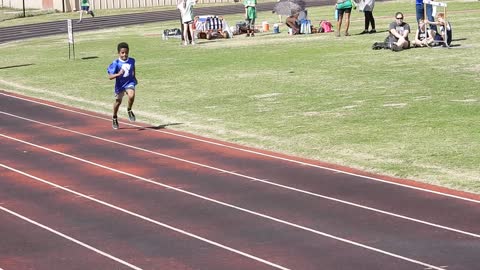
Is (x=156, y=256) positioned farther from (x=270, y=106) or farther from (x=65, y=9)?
(x=65, y=9)

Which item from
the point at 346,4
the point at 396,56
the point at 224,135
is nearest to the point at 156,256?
the point at 224,135

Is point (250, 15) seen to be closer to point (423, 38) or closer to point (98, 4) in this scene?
point (423, 38)

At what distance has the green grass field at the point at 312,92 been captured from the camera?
18.9 m

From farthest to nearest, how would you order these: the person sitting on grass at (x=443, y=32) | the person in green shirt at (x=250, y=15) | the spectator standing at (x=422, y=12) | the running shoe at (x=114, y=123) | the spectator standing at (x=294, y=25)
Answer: the person in green shirt at (x=250, y=15) → the spectator standing at (x=294, y=25) → the spectator standing at (x=422, y=12) → the person sitting on grass at (x=443, y=32) → the running shoe at (x=114, y=123)

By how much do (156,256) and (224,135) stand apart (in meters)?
8.95

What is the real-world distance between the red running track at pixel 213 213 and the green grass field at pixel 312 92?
1.03m

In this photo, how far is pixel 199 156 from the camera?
64.1 feet

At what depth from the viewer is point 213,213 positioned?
15016mm

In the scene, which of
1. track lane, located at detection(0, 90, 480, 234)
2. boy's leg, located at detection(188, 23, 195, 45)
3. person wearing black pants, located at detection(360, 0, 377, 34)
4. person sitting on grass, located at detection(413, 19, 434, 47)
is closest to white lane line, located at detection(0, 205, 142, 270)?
track lane, located at detection(0, 90, 480, 234)

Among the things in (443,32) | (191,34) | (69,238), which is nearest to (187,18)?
(191,34)

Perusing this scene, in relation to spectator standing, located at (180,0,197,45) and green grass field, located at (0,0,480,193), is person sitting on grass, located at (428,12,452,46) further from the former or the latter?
spectator standing, located at (180,0,197,45)

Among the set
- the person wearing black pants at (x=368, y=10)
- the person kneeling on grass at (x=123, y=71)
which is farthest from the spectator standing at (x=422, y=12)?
the person kneeling on grass at (x=123, y=71)

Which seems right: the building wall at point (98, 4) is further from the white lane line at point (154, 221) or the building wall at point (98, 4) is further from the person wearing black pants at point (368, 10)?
the white lane line at point (154, 221)

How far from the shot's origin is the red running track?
12.6m
